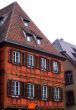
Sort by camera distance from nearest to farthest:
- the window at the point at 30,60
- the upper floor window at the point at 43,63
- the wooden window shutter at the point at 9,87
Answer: the wooden window shutter at the point at 9,87 → the window at the point at 30,60 → the upper floor window at the point at 43,63

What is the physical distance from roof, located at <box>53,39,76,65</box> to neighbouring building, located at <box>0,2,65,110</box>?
5.46 meters

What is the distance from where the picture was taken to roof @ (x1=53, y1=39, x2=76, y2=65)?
145ft

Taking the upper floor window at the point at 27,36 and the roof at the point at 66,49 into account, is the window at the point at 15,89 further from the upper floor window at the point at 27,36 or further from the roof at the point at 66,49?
the roof at the point at 66,49

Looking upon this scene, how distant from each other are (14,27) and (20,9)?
4.95 m

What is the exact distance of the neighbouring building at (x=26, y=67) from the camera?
31.6 m

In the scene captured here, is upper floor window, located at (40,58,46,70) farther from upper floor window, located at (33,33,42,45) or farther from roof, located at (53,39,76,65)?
Answer: roof, located at (53,39,76,65)

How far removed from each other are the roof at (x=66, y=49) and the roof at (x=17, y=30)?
19.0 ft

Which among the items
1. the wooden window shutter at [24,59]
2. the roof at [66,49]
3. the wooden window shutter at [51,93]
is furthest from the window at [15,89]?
the roof at [66,49]

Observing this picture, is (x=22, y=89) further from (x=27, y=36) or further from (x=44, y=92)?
(x=27, y=36)

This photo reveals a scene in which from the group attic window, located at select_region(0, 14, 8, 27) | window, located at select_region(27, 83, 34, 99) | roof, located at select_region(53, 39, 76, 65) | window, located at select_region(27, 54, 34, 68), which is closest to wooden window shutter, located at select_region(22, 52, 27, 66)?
window, located at select_region(27, 54, 34, 68)

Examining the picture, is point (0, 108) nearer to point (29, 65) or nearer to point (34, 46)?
point (29, 65)

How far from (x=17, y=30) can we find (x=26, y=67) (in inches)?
172

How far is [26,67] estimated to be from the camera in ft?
110

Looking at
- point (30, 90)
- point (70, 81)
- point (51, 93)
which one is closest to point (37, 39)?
point (51, 93)
